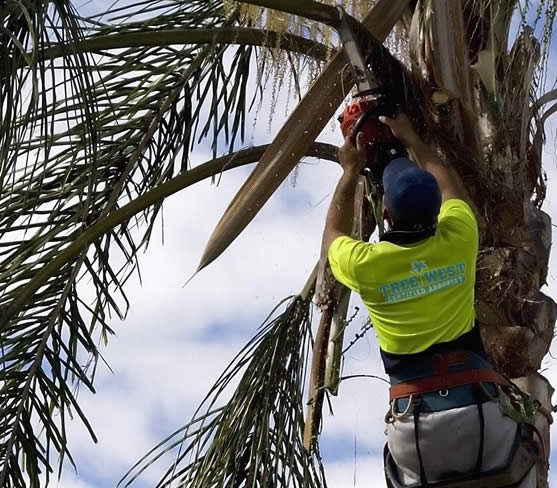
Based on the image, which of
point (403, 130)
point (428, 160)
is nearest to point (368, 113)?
point (403, 130)

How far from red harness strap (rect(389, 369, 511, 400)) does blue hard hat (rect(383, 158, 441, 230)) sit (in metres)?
0.49

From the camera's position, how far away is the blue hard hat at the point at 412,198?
4.03m

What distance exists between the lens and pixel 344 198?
4.58 m

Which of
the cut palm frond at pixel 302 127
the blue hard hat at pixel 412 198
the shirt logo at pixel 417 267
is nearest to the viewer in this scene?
the blue hard hat at pixel 412 198

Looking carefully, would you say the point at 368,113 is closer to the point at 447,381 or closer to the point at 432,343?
the point at 432,343

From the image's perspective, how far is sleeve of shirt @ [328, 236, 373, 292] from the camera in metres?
4.22

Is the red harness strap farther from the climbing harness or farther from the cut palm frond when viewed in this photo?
the cut palm frond

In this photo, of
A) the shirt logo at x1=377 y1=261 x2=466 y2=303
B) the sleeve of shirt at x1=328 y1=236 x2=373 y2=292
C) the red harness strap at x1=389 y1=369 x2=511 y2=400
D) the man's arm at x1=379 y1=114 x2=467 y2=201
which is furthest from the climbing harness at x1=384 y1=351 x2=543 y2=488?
the man's arm at x1=379 y1=114 x2=467 y2=201

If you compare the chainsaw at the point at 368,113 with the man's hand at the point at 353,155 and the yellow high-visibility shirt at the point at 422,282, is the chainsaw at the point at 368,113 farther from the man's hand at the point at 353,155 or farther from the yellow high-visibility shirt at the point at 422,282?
the yellow high-visibility shirt at the point at 422,282

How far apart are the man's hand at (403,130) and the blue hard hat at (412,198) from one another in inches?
11.4

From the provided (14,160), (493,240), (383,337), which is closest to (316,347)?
(493,240)

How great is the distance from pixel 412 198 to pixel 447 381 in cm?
60

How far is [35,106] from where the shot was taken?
13.9 feet

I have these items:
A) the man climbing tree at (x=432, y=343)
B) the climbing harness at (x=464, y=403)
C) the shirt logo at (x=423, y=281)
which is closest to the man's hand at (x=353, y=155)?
the man climbing tree at (x=432, y=343)
